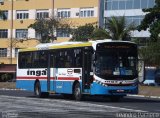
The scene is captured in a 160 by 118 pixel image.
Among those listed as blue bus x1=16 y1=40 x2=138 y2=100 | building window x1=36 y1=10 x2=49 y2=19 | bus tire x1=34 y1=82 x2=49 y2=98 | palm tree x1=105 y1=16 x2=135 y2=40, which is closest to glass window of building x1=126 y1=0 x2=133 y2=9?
building window x1=36 y1=10 x2=49 y2=19

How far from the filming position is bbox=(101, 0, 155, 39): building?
79.0m

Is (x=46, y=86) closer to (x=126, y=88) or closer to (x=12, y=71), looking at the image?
(x=126, y=88)

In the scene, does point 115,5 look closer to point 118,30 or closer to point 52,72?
point 118,30

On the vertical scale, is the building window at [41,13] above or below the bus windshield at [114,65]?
above

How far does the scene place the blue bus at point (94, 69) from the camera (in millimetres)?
28734

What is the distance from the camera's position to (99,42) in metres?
29.0

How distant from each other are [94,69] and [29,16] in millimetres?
64149

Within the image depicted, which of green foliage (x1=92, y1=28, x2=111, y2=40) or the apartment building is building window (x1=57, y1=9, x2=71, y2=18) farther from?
green foliage (x1=92, y1=28, x2=111, y2=40)

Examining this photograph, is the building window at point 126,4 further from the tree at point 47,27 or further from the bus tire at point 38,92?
the bus tire at point 38,92

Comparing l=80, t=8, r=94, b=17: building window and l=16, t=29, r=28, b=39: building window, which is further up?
l=80, t=8, r=94, b=17: building window

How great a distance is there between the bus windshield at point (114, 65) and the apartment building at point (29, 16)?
188 feet

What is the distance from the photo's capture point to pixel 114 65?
28719 mm

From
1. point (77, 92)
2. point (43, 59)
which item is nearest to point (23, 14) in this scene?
point (43, 59)

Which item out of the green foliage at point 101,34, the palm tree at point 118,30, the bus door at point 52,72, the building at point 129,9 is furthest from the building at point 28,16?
the bus door at point 52,72
